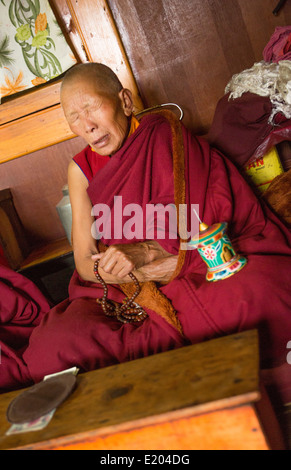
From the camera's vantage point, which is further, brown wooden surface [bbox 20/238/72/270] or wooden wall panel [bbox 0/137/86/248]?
wooden wall panel [bbox 0/137/86/248]

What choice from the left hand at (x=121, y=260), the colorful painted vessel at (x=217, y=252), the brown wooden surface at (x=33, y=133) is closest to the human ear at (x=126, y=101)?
the left hand at (x=121, y=260)

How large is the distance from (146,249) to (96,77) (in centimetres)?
79

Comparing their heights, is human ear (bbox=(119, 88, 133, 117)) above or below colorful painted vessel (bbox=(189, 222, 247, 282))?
above

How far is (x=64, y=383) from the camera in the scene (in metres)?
1.29

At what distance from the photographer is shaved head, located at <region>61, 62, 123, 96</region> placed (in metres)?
1.83

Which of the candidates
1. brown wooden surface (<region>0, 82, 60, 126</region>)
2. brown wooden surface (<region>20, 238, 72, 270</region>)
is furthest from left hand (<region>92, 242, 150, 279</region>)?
brown wooden surface (<region>0, 82, 60, 126</region>)

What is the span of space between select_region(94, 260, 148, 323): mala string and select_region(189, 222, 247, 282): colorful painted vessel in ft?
1.12

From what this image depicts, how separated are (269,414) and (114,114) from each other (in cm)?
133

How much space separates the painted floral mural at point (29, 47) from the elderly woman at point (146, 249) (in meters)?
1.05

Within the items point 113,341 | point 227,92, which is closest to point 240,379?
point 113,341

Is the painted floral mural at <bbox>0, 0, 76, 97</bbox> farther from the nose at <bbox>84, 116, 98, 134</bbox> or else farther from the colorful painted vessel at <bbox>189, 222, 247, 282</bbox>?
the colorful painted vessel at <bbox>189, 222, 247, 282</bbox>

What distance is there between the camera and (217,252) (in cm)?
144

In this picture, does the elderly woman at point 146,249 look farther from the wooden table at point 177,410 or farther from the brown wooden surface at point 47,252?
the brown wooden surface at point 47,252
